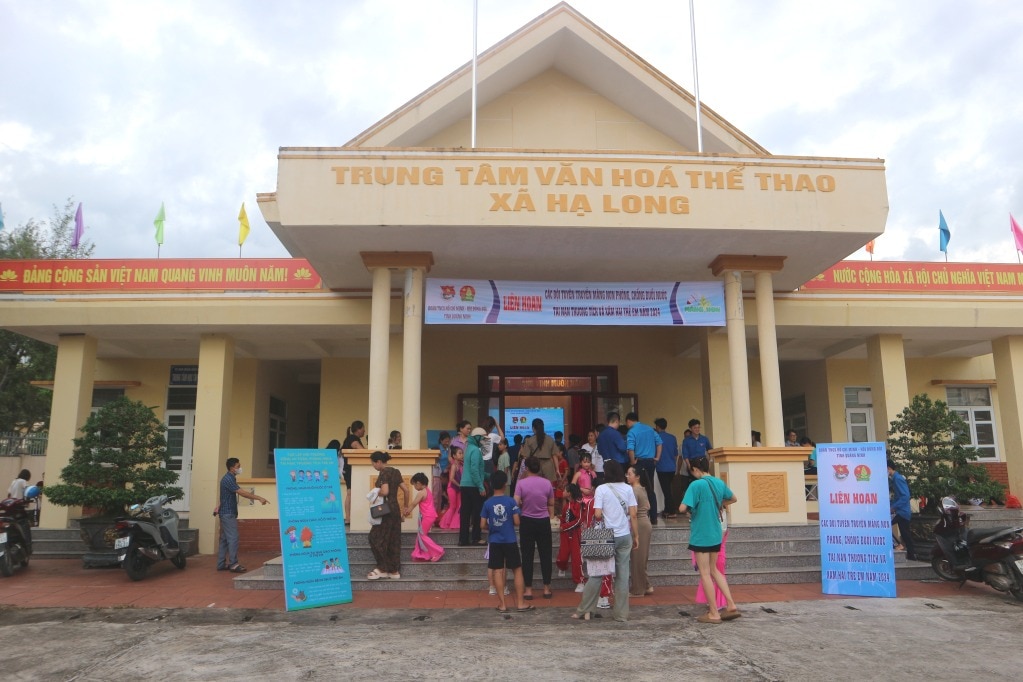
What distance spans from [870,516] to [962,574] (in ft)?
3.79

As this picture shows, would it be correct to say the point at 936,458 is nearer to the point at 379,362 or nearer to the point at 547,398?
the point at 547,398

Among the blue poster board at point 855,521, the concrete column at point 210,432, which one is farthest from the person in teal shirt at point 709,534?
the concrete column at point 210,432

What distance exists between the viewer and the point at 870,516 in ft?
24.9

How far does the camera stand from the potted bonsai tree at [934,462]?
9.23m

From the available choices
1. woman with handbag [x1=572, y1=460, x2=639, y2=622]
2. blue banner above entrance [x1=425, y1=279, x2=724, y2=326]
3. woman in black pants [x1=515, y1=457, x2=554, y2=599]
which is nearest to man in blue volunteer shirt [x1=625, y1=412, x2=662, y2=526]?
blue banner above entrance [x1=425, y1=279, x2=724, y2=326]

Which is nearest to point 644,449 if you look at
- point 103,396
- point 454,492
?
point 454,492

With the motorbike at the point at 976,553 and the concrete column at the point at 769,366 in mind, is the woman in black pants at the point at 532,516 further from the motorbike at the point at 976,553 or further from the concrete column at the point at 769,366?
the motorbike at the point at 976,553

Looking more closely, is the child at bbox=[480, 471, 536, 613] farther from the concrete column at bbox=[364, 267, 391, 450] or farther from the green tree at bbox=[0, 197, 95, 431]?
the green tree at bbox=[0, 197, 95, 431]

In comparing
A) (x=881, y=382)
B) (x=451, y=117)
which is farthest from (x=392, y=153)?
(x=881, y=382)

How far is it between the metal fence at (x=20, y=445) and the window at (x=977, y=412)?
22651 millimetres

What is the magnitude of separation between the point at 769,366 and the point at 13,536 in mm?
9839

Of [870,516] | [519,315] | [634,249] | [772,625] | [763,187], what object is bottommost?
[772,625]

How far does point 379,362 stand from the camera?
9.40 m

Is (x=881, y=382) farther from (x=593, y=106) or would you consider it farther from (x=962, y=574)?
(x=593, y=106)
